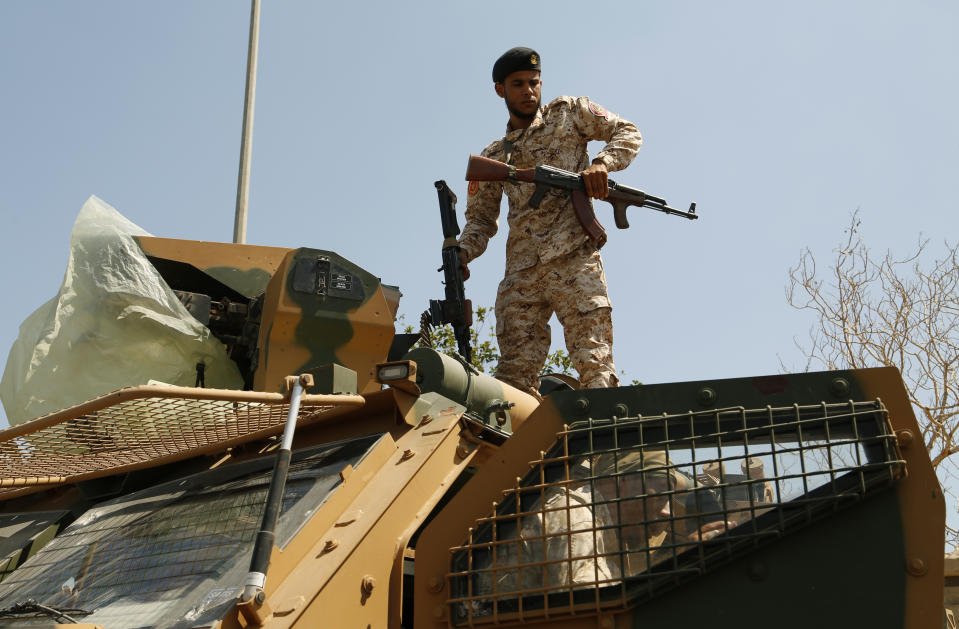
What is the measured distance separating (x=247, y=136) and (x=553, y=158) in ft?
→ 24.9

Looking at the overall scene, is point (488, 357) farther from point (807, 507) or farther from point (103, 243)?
point (807, 507)

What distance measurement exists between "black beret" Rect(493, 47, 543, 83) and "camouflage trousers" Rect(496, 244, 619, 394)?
94 centimetres

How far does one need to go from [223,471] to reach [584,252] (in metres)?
2.17

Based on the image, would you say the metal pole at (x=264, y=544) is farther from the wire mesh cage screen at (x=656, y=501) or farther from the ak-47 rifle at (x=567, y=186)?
the ak-47 rifle at (x=567, y=186)

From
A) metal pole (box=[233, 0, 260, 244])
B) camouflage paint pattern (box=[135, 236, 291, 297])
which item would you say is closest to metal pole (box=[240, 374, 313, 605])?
camouflage paint pattern (box=[135, 236, 291, 297])

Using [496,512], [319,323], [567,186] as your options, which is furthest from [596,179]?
[496,512]

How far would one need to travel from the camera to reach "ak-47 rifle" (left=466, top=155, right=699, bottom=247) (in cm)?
496

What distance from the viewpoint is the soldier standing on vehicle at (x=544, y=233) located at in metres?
4.80

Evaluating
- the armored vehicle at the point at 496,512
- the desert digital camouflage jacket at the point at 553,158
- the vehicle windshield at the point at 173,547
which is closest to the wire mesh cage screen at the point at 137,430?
the armored vehicle at the point at 496,512

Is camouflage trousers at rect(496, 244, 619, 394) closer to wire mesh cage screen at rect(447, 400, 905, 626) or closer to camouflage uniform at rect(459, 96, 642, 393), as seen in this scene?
camouflage uniform at rect(459, 96, 642, 393)

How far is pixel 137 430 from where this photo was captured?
3162 mm

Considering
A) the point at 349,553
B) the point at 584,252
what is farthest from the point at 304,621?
the point at 584,252

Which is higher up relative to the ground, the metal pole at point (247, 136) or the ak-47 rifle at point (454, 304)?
the metal pole at point (247, 136)

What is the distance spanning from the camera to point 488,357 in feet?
49.2
